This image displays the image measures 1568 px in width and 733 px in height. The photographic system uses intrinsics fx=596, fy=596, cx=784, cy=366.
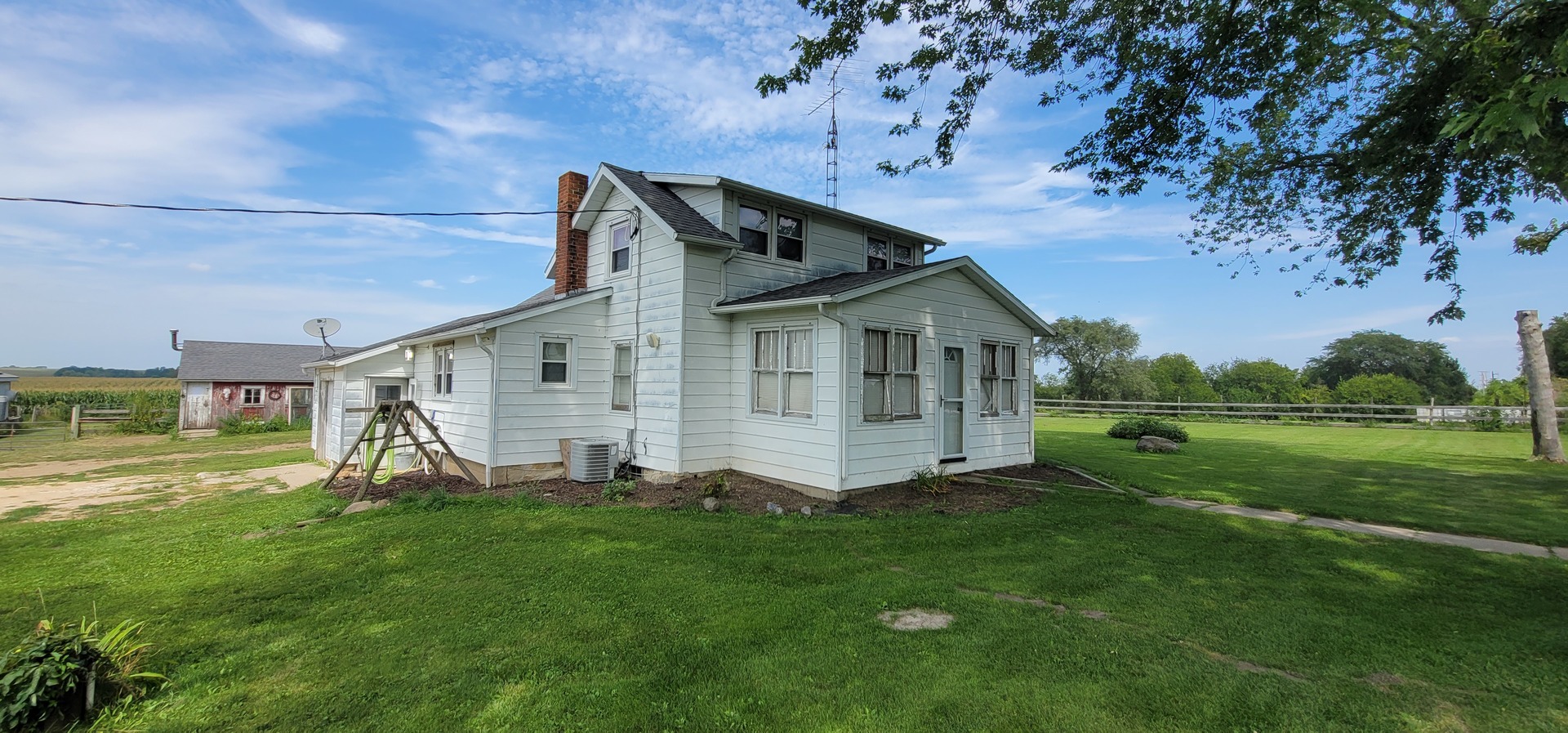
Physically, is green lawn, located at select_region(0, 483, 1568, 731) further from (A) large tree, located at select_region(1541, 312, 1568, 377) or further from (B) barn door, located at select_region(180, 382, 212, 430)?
(A) large tree, located at select_region(1541, 312, 1568, 377)

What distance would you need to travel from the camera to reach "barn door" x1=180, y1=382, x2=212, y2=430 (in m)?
28.0

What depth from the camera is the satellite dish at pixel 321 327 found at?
14.4 metres

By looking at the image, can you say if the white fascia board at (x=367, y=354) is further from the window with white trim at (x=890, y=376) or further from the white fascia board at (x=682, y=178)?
the window with white trim at (x=890, y=376)

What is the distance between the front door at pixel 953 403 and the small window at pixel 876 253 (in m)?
3.31

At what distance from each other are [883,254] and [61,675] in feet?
41.6

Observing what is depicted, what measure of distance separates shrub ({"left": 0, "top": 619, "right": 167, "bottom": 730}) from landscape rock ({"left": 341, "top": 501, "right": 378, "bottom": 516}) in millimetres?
5375

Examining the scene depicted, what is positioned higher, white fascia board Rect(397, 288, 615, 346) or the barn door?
white fascia board Rect(397, 288, 615, 346)

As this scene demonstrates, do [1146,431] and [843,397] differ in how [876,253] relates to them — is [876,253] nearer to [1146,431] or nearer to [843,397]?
[843,397]

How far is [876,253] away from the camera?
13312 mm

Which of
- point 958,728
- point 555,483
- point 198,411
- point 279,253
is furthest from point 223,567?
point 198,411

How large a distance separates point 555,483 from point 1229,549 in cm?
942

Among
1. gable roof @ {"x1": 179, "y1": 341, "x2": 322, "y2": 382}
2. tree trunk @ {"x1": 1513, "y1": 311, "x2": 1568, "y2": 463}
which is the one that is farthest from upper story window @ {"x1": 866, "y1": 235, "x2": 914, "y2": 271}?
gable roof @ {"x1": 179, "y1": 341, "x2": 322, "y2": 382}

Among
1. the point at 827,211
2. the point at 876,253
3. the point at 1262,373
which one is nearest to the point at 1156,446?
the point at 876,253

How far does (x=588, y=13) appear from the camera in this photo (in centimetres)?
988
